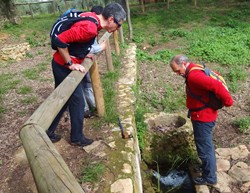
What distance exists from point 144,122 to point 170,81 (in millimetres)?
2502

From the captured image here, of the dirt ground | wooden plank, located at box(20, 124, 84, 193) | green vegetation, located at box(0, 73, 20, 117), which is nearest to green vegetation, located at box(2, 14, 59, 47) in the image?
the dirt ground

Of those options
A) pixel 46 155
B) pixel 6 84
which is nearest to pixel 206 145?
pixel 46 155

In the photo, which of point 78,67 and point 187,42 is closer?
point 78,67

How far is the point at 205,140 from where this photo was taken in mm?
3545

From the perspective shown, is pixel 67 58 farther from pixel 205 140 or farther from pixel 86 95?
pixel 205 140

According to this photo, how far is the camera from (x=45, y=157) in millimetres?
1391

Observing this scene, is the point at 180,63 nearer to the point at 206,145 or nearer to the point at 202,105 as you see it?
the point at 202,105

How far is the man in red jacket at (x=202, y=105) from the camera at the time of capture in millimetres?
3137

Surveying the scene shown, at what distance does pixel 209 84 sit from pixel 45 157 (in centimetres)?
222

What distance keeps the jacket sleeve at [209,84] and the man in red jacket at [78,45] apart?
1.05m

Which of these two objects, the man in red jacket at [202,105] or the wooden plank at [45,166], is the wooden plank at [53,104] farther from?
the man in red jacket at [202,105]

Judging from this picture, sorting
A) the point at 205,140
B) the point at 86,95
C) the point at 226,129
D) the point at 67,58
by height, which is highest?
the point at 67,58

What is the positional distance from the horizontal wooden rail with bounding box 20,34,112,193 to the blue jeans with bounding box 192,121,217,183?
6.59 ft

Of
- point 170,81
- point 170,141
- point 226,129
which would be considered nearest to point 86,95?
point 170,141
